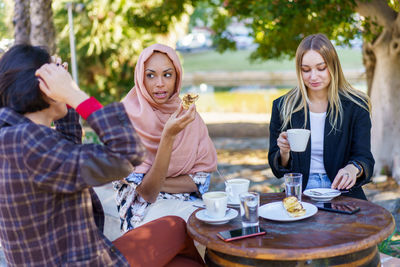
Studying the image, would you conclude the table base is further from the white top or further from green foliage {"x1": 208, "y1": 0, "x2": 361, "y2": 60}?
green foliage {"x1": 208, "y1": 0, "x2": 361, "y2": 60}

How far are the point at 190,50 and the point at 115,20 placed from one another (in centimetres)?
3215

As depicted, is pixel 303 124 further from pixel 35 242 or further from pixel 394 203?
pixel 394 203

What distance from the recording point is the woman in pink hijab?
2.87 metres

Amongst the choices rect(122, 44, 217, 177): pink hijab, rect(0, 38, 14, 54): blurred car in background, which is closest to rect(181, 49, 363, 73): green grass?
rect(0, 38, 14, 54): blurred car in background

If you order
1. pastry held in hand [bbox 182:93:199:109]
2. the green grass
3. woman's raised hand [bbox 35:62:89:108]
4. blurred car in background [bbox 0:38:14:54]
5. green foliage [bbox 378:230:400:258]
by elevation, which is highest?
blurred car in background [bbox 0:38:14:54]

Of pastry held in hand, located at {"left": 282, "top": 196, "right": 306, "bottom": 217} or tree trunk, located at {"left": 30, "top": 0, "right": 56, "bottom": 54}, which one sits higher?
tree trunk, located at {"left": 30, "top": 0, "right": 56, "bottom": 54}

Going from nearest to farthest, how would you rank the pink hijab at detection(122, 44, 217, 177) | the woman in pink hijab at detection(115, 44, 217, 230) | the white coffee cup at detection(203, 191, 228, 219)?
the white coffee cup at detection(203, 191, 228, 219)
the woman in pink hijab at detection(115, 44, 217, 230)
the pink hijab at detection(122, 44, 217, 177)

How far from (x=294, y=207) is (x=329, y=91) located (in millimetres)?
1126

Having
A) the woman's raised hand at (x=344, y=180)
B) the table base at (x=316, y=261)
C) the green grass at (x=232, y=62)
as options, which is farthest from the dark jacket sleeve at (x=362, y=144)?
the green grass at (x=232, y=62)

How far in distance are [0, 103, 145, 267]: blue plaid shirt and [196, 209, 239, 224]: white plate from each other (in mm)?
499

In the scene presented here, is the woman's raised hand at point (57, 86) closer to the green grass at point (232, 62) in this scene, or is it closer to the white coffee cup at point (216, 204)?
the white coffee cup at point (216, 204)

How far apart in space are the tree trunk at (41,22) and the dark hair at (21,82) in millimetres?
3881

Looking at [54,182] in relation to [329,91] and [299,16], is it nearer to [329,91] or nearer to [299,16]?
[329,91]

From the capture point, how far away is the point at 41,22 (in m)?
5.59
